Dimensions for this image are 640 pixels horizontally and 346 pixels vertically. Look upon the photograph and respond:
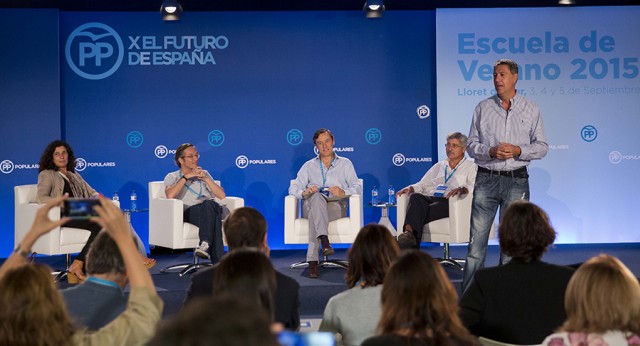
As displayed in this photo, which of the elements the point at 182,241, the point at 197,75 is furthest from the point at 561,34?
the point at 182,241

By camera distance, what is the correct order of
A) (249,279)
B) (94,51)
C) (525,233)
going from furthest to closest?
(94,51) → (525,233) → (249,279)

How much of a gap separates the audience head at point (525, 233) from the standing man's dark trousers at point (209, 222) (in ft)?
12.6

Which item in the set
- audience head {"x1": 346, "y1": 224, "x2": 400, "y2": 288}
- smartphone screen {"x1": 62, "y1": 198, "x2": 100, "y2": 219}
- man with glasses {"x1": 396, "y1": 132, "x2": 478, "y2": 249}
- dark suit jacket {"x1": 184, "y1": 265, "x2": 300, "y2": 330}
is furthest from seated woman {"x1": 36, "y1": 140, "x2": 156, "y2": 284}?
smartphone screen {"x1": 62, "y1": 198, "x2": 100, "y2": 219}

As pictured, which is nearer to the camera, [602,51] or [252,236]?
[252,236]

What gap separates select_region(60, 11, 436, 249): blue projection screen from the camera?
341 inches

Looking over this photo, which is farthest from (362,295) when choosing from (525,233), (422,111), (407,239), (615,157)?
(615,157)

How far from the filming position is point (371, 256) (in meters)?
3.19

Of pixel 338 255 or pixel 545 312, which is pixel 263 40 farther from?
pixel 545 312

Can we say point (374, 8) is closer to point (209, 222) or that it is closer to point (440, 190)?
point (440, 190)

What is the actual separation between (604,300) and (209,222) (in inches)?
195

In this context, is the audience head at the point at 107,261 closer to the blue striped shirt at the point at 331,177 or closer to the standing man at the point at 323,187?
the standing man at the point at 323,187

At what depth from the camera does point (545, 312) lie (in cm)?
318

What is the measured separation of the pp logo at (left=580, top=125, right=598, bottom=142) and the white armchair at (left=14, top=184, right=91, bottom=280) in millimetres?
5130

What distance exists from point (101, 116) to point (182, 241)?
2375 millimetres
